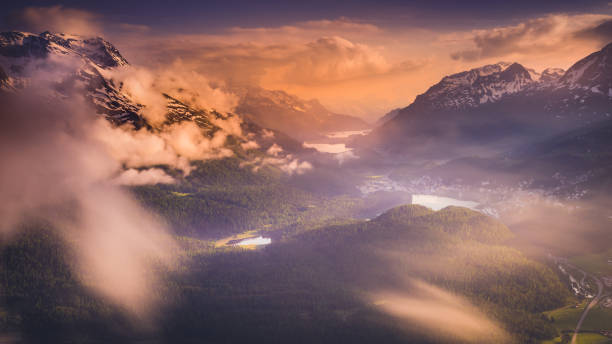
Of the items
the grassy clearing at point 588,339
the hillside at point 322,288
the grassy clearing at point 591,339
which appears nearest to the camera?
the grassy clearing at point 591,339

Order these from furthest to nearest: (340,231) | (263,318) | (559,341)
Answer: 1. (340,231)
2. (263,318)
3. (559,341)

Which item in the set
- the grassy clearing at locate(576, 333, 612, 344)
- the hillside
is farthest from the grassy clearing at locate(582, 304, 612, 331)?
the hillside

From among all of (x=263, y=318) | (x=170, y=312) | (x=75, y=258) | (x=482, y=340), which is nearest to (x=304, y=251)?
(x=263, y=318)

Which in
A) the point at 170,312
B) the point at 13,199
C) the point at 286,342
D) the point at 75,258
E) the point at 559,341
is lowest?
the point at 559,341

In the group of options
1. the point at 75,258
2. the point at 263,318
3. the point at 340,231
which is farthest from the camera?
the point at 340,231

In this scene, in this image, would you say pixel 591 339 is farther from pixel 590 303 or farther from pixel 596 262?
pixel 596 262

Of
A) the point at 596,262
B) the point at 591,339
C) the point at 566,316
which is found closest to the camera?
the point at 591,339

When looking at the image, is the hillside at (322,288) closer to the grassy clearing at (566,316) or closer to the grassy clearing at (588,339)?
the grassy clearing at (588,339)

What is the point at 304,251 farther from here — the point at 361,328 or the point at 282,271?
the point at 361,328

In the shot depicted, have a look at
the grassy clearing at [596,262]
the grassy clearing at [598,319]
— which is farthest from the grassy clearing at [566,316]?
the grassy clearing at [596,262]

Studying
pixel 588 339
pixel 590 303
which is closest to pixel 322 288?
pixel 588 339

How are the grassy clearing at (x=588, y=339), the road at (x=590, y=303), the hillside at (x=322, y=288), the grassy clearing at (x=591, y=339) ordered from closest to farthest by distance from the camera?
the grassy clearing at (x=591, y=339)
the grassy clearing at (x=588, y=339)
the road at (x=590, y=303)
the hillside at (x=322, y=288)
